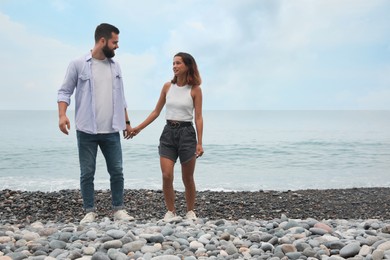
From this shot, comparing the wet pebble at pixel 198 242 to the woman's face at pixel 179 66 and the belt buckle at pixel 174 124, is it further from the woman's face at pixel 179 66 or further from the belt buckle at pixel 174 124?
the woman's face at pixel 179 66

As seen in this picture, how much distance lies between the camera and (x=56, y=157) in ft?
85.6

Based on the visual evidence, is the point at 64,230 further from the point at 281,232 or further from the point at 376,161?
the point at 376,161

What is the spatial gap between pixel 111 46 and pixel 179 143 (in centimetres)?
138

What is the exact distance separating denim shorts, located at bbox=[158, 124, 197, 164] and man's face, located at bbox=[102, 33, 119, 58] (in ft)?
3.61

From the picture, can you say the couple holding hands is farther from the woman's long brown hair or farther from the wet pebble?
the wet pebble

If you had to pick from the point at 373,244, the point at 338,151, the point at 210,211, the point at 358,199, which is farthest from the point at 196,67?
the point at 338,151

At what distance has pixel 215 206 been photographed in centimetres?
970

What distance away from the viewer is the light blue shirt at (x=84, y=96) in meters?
5.91

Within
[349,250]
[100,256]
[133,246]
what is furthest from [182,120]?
[349,250]

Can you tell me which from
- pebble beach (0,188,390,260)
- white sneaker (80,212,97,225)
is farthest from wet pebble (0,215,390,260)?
white sneaker (80,212,97,225)

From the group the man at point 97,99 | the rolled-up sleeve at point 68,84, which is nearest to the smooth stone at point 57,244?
the man at point 97,99

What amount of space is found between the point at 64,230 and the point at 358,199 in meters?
7.97

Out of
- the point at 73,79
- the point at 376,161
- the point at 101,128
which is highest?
the point at 73,79

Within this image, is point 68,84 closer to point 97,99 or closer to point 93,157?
Answer: point 97,99
